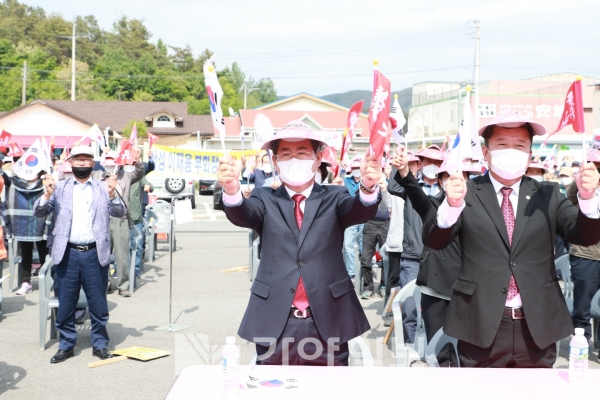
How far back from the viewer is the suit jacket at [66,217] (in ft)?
22.3

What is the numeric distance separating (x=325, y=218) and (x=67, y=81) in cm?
7002

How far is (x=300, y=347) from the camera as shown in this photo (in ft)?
12.3

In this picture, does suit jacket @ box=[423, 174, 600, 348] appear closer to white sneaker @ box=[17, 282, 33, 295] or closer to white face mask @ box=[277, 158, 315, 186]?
white face mask @ box=[277, 158, 315, 186]

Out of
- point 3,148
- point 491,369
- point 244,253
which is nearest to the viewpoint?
point 491,369

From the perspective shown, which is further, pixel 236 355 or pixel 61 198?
pixel 61 198

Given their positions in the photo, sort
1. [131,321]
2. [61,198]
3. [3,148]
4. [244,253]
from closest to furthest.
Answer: [61,198] → [131,321] → [244,253] → [3,148]

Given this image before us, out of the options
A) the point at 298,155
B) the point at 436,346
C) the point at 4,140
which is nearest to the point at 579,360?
the point at 436,346

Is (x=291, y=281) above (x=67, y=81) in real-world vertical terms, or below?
below

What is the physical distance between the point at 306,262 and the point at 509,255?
1077mm

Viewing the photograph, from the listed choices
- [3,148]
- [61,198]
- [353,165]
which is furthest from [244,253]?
[61,198]

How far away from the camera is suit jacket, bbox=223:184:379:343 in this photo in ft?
12.2

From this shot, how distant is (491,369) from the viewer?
344 cm

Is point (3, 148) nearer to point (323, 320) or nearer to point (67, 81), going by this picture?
point (323, 320)

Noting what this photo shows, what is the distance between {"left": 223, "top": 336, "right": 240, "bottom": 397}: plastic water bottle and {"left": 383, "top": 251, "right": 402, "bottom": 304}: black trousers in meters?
5.64
